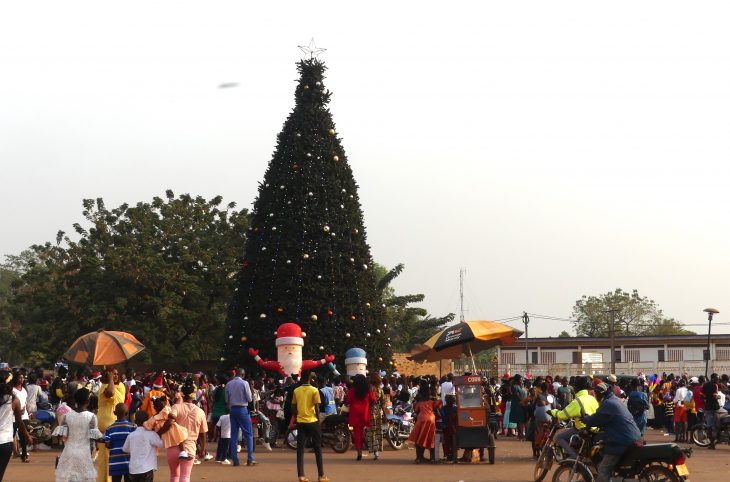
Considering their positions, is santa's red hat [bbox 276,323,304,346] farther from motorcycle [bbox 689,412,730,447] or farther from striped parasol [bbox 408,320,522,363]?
motorcycle [bbox 689,412,730,447]

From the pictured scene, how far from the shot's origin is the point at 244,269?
3156 cm

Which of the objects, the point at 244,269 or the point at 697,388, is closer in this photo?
the point at 697,388

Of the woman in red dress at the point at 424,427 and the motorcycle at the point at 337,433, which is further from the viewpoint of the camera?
the motorcycle at the point at 337,433

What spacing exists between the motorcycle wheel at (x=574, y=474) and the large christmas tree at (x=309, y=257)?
17.4m

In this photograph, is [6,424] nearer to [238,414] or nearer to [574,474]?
[238,414]

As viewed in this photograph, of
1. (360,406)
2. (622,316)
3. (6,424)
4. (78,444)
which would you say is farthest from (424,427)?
(622,316)

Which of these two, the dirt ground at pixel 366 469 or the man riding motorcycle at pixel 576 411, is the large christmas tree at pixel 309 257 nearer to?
the dirt ground at pixel 366 469

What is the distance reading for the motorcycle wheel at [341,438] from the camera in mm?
21062

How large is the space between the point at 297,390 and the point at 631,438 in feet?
18.0

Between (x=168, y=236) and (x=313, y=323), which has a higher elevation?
(x=168, y=236)

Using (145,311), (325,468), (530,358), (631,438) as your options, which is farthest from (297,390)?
(530,358)

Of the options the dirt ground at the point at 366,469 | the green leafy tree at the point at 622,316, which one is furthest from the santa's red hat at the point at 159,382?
the green leafy tree at the point at 622,316

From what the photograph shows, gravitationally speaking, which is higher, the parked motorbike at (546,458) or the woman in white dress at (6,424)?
the woman in white dress at (6,424)

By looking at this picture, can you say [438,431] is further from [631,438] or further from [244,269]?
[244,269]
